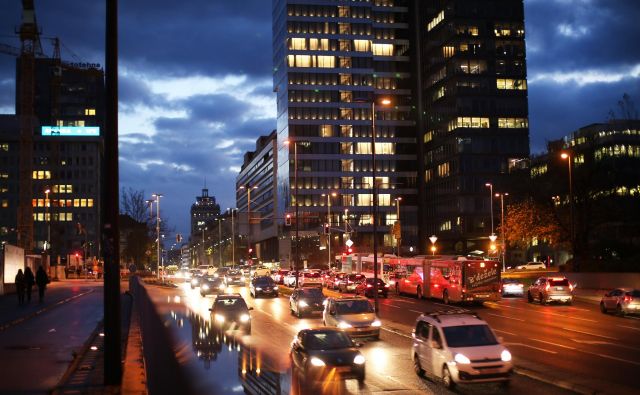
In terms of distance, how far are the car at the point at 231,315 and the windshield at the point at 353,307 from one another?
3.79 meters

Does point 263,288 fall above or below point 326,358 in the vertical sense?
below

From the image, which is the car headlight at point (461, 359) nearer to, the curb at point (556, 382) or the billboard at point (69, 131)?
the curb at point (556, 382)

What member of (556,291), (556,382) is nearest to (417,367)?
(556,382)

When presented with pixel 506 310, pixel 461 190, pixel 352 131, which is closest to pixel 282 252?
pixel 352 131

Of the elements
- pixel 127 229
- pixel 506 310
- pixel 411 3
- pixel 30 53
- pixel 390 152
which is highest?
pixel 411 3

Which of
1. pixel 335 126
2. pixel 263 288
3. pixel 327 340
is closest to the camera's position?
pixel 327 340

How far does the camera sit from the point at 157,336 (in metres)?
22.1

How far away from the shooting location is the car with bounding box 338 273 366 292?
57975mm

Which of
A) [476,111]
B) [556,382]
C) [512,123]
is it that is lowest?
[556,382]

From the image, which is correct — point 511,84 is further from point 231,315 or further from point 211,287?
point 231,315

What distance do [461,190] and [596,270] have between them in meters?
58.6

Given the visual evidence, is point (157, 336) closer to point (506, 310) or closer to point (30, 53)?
point (506, 310)

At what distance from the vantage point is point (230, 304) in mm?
28766

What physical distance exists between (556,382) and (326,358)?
5.19 m
